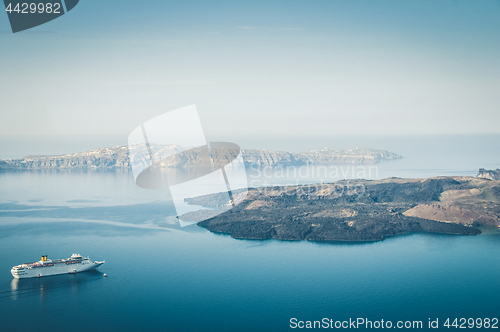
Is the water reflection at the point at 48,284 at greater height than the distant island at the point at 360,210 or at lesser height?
lesser

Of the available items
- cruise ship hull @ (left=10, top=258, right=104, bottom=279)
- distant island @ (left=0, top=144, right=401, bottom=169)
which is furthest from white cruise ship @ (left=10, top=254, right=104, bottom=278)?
distant island @ (left=0, top=144, right=401, bottom=169)

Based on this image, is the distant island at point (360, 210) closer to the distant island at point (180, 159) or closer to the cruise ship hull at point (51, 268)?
the cruise ship hull at point (51, 268)

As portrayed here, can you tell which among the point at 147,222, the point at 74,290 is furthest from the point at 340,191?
the point at 74,290

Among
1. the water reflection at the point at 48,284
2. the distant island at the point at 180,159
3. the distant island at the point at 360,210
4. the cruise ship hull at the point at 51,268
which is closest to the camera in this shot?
the water reflection at the point at 48,284

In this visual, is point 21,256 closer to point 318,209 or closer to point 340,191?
point 318,209

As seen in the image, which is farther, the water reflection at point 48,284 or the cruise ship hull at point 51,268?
the cruise ship hull at point 51,268

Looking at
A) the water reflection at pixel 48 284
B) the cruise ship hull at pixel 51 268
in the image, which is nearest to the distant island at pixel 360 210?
the cruise ship hull at pixel 51 268

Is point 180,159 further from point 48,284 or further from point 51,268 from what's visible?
point 48,284
